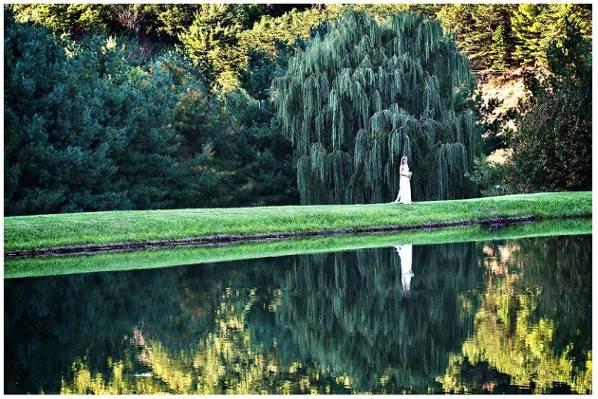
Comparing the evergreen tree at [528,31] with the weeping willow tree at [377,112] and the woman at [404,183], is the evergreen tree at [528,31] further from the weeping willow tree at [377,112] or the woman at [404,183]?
the woman at [404,183]

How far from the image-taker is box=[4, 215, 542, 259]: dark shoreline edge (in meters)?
20.3

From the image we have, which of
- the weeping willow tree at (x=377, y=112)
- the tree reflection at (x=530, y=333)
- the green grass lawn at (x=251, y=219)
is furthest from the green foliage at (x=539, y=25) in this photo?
the tree reflection at (x=530, y=333)

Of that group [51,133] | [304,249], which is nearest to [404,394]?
[304,249]

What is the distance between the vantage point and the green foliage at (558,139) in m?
31.4

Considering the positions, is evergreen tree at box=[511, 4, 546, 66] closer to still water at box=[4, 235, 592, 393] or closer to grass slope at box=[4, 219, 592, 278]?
grass slope at box=[4, 219, 592, 278]

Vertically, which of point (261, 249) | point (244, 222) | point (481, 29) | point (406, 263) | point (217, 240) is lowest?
point (406, 263)

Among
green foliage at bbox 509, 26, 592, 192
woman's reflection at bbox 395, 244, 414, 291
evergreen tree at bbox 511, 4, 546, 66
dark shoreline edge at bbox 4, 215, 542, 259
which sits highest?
evergreen tree at bbox 511, 4, 546, 66

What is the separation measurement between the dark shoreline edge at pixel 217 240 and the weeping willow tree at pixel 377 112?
4216 mm

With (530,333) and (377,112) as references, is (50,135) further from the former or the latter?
(530,333)

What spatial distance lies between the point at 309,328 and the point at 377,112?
20109 millimetres

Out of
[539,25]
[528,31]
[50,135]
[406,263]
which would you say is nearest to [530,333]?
[406,263]

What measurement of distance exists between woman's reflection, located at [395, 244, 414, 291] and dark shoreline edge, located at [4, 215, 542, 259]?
411 cm

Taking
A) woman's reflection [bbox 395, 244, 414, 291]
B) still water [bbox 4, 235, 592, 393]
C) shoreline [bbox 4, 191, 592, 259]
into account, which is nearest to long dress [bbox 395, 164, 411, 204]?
shoreline [bbox 4, 191, 592, 259]

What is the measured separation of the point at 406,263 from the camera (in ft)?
54.1
